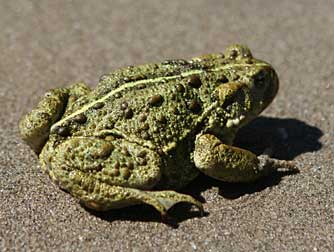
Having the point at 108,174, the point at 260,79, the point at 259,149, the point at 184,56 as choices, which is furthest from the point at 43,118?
the point at 184,56

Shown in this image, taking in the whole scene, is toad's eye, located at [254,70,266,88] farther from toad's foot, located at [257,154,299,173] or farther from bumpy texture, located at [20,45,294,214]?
toad's foot, located at [257,154,299,173]

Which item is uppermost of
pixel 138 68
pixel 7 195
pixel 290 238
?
pixel 138 68

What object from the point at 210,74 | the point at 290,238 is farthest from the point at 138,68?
the point at 290,238

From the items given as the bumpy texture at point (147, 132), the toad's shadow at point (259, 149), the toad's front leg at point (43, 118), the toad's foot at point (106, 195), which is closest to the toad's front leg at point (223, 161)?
the bumpy texture at point (147, 132)

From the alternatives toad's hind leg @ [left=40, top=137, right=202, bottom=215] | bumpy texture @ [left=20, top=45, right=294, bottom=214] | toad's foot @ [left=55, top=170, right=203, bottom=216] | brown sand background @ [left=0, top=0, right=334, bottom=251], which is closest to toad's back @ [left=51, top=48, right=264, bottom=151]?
bumpy texture @ [left=20, top=45, right=294, bottom=214]

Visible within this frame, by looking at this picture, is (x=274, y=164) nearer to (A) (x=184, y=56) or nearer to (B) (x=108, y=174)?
(B) (x=108, y=174)

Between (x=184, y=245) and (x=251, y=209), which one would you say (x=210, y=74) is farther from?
(x=184, y=245)
